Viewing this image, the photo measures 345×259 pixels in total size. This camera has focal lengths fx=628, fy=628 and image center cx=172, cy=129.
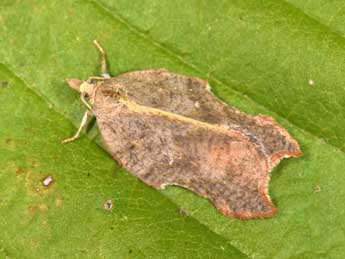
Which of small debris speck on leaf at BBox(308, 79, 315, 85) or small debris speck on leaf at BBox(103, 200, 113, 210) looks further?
small debris speck on leaf at BBox(103, 200, 113, 210)

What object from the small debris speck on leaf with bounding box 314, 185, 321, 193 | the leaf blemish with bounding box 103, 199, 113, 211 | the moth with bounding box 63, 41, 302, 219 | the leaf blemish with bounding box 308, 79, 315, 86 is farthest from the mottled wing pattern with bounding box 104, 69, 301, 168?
the leaf blemish with bounding box 103, 199, 113, 211

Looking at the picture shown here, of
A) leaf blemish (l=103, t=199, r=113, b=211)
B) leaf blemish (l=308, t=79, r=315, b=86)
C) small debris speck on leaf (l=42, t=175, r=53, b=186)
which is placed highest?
leaf blemish (l=308, t=79, r=315, b=86)

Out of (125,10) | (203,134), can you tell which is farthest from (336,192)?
(125,10)

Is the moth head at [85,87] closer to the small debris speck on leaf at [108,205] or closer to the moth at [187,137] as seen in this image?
the moth at [187,137]

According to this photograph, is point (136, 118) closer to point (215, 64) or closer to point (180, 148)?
point (180, 148)

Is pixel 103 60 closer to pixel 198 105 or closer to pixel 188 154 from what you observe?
pixel 198 105

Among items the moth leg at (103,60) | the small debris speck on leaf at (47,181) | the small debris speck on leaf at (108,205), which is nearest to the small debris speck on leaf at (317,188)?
the small debris speck on leaf at (108,205)

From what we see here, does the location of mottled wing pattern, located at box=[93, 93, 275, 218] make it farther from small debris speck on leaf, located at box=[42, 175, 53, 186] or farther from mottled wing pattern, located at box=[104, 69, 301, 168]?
small debris speck on leaf, located at box=[42, 175, 53, 186]

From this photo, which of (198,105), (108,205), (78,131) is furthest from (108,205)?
(198,105)
